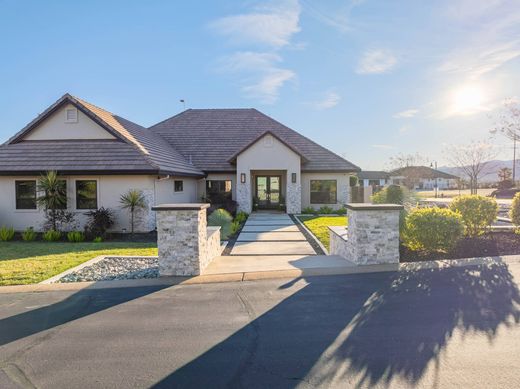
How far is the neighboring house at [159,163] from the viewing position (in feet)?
48.6

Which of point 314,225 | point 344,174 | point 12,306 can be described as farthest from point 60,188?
point 344,174

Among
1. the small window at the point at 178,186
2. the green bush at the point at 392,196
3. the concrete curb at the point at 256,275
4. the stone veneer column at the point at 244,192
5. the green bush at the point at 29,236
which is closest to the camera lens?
the concrete curb at the point at 256,275

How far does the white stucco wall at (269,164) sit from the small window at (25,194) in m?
11.0

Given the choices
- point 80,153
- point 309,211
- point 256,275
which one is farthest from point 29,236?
point 309,211

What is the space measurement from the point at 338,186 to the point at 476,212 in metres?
12.5

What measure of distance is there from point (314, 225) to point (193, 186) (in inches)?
368

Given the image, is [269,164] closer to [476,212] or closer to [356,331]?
[476,212]

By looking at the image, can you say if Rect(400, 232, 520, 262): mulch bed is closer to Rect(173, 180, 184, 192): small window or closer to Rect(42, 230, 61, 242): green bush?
Rect(173, 180, 184, 192): small window

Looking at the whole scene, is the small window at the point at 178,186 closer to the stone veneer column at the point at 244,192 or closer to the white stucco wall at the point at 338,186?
the stone veneer column at the point at 244,192

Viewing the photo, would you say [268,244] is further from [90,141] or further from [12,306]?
[90,141]

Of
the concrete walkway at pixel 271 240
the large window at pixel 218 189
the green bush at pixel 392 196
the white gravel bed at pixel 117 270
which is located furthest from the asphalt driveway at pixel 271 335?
the large window at pixel 218 189

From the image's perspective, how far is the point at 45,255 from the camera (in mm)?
10234

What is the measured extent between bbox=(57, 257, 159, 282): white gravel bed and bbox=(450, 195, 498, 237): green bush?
30.8 feet

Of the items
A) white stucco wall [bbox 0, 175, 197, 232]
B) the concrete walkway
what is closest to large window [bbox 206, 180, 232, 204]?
the concrete walkway
